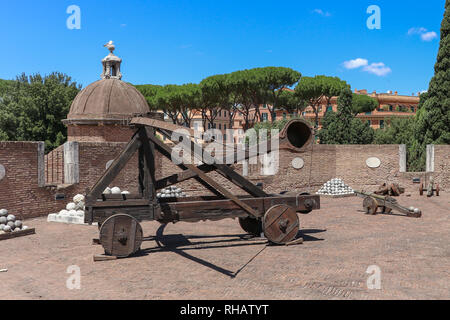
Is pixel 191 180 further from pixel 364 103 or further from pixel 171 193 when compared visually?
pixel 364 103

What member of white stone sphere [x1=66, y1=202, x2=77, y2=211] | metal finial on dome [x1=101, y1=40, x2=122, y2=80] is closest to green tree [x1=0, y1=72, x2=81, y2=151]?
metal finial on dome [x1=101, y1=40, x2=122, y2=80]

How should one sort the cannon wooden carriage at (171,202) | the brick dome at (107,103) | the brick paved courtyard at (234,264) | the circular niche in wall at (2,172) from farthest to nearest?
1. the brick dome at (107,103)
2. the circular niche in wall at (2,172)
3. the cannon wooden carriage at (171,202)
4. the brick paved courtyard at (234,264)

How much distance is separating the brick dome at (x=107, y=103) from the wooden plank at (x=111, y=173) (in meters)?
10.6

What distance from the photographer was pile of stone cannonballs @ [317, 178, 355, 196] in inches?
718

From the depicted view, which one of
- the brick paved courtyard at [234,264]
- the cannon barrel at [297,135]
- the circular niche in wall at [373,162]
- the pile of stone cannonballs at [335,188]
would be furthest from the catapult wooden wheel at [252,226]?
the circular niche in wall at [373,162]

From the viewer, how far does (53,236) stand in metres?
9.98

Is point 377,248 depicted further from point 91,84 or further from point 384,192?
point 91,84

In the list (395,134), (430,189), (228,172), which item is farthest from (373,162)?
(395,134)

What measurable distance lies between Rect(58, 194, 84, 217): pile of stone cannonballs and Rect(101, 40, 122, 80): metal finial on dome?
940 cm

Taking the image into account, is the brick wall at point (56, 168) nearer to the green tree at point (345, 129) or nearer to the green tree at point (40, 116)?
the green tree at point (40, 116)

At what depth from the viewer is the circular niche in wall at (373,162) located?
63.2 ft
